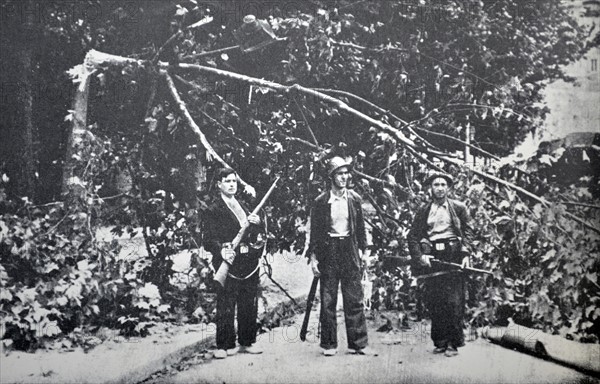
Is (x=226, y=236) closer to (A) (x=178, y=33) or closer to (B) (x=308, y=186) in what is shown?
(B) (x=308, y=186)

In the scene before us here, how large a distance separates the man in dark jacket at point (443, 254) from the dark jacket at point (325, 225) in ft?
1.42

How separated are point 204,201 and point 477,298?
2308mm

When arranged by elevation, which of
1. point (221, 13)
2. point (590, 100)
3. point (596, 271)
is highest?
point (221, 13)

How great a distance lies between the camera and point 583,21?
4828mm

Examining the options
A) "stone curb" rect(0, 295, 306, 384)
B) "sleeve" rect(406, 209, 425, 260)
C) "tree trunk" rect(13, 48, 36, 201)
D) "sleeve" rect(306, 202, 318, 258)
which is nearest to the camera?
"stone curb" rect(0, 295, 306, 384)

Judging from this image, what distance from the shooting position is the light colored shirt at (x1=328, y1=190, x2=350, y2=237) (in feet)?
14.8

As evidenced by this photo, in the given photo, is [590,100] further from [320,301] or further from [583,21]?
[320,301]

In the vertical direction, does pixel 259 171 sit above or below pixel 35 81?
below

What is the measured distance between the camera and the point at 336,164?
459cm

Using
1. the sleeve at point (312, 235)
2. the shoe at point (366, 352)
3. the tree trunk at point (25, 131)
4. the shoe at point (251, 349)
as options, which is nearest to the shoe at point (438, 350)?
the shoe at point (366, 352)

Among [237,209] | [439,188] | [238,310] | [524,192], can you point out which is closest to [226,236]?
[237,209]

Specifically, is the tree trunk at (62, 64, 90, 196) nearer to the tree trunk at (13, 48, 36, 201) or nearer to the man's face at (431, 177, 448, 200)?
the tree trunk at (13, 48, 36, 201)

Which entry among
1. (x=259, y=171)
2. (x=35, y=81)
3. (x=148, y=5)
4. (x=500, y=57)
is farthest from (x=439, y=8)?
(x=35, y=81)

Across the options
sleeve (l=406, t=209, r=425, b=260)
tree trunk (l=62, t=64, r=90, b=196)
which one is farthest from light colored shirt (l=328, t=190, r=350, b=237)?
tree trunk (l=62, t=64, r=90, b=196)
